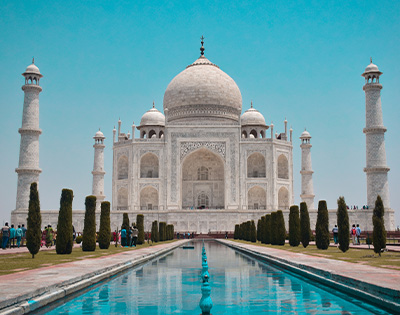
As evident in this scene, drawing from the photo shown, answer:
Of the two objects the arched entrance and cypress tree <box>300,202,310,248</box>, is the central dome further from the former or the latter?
cypress tree <box>300,202,310,248</box>

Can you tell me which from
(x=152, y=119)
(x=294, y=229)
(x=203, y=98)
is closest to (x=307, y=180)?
(x=203, y=98)

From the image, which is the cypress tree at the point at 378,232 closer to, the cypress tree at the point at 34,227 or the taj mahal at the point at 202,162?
the cypress tree at the point at 34,227

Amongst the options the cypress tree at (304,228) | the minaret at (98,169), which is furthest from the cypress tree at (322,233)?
the minaret at (98,169)

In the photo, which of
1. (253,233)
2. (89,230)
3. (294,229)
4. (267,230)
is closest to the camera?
(89,230)

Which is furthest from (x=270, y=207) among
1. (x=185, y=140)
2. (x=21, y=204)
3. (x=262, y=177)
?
(x=21, y=204)

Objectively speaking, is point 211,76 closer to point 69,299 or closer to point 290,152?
point 290,152

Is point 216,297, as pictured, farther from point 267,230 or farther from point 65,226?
point 267,230
